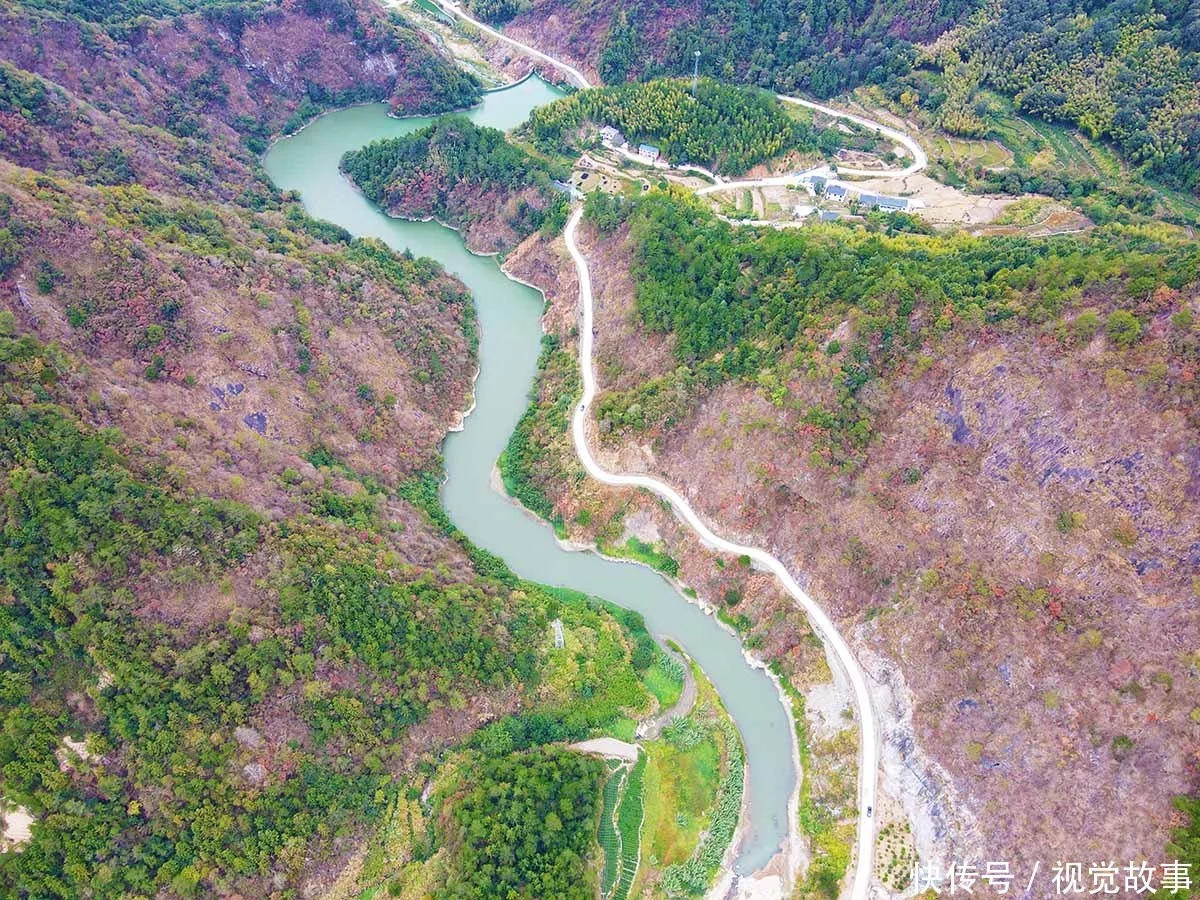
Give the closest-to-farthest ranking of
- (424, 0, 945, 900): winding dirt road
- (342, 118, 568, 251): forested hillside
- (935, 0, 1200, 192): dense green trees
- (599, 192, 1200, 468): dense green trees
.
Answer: (424, 0, 945, 900): winding dirt road → (599, 192, 1200, 468): dense green trees → (935, 0, 1200, 192): dense green trees → (342, 118, 568, 251): forested hillside

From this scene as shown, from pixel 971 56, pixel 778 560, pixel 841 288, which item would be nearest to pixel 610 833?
pixel 778 560

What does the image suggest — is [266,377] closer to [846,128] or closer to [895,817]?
[895,817]

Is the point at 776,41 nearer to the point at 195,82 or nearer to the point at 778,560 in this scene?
the point at 195,82

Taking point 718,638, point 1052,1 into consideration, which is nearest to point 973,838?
point 718,638

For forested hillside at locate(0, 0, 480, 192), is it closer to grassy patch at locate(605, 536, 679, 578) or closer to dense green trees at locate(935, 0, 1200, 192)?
grassy patch at locate(605, 536, 679, 578)

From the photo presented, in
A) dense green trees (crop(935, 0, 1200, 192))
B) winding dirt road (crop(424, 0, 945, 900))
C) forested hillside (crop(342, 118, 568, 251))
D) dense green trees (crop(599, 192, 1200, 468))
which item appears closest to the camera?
winding dirt road (crop(424, 0, 945, 900))

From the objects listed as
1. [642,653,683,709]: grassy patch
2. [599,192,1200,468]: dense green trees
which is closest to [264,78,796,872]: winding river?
[642,653,683,709]: grassy patch

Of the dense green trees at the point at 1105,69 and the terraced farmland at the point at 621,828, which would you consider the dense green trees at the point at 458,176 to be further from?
the terraced farmland at the point at 621,828
